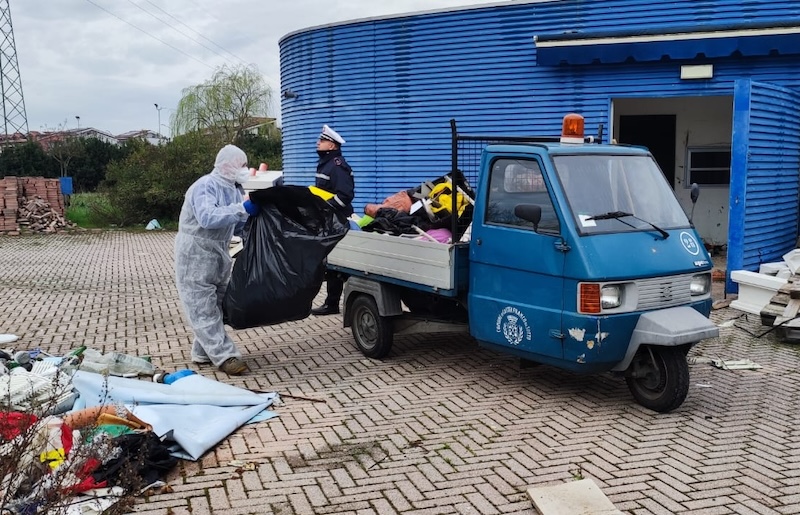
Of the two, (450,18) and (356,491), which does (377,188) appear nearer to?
(450,18)

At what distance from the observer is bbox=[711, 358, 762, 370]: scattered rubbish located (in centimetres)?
689

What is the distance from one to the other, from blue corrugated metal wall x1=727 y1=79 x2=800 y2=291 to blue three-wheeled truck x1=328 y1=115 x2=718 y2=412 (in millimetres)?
4251

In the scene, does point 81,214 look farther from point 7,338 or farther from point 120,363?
point 120,363

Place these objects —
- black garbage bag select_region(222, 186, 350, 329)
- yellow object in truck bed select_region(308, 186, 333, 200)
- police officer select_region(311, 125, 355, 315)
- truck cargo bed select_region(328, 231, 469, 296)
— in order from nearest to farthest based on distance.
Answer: truck cargo bed select_region(328, 231, 469, 296) < black garbage bag select_region(222, 186, 350, 329) < yellow object in truck bed select_region(308, 186, 333, 200) < police officer select_region(311, 125, 355, 315)

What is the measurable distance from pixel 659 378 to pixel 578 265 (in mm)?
1109

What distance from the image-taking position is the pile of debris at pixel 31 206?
22078 millimetres

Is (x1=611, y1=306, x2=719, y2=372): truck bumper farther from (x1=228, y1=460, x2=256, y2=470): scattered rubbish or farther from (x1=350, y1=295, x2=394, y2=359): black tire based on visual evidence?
(x1=228, y1=460, x2=256, y2=470): scattered rubbish

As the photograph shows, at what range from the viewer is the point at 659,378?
18.3 feet

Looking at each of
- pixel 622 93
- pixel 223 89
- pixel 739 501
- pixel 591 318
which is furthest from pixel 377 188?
pixel 223 89

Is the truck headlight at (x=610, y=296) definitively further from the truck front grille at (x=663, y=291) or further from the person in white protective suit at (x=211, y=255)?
the person in white protective suit at (x=211, y=255)

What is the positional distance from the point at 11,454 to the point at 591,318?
12.2 feet

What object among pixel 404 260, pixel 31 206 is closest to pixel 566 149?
pixel 404 260

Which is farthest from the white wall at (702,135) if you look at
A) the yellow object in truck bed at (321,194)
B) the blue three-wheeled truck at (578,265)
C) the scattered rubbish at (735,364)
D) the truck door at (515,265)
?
the truck door at (515,265)

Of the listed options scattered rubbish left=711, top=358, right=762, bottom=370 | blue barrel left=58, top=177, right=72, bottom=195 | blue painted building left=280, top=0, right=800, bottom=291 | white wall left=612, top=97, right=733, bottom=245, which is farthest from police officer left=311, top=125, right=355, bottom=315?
blue barrel left=58, top=177, right=72, bottom=195
